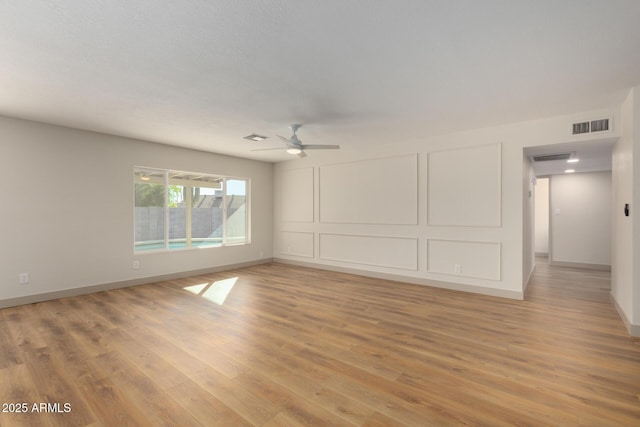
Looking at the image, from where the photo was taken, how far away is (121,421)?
179 cm

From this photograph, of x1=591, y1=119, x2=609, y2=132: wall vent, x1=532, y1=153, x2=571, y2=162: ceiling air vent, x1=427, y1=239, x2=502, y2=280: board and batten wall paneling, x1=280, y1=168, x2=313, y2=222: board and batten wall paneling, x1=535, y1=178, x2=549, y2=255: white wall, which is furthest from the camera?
x1=535, y1=178, x2=549, y2=255: white wall

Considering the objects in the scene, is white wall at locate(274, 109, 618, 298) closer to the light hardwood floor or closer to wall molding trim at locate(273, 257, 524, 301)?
wall molding trim at locate(273, 257, 524, 301)

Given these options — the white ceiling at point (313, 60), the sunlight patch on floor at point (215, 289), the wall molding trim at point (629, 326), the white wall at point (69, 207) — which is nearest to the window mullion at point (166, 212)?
the white wall at point (69, 207)

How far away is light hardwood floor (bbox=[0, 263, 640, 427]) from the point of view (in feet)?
6.15

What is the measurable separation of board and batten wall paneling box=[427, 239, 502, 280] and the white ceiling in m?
2.02

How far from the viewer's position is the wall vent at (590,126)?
3752 mm

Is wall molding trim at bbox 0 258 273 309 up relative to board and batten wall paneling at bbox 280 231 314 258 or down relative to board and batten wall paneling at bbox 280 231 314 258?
down

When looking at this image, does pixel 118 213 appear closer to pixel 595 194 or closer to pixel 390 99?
pixel 390 99

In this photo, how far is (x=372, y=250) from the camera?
5.95 metres

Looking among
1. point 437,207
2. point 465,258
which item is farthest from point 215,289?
point 465,258

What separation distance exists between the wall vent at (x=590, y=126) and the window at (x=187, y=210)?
639 cm

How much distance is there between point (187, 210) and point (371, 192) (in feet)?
13.0

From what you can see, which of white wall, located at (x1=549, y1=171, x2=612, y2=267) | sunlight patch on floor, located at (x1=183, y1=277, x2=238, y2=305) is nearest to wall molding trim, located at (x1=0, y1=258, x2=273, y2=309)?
sunlight patch on floor, located at (x1=183, y1=277, x2=238, y2=305)

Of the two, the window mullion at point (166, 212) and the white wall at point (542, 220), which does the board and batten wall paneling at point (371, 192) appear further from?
the white wall at point (542, 220)
